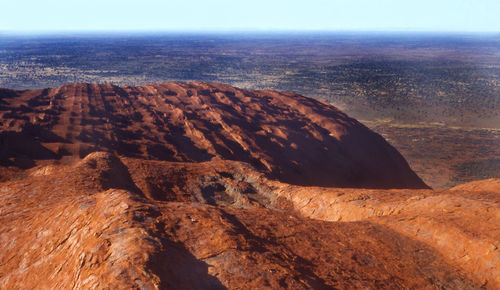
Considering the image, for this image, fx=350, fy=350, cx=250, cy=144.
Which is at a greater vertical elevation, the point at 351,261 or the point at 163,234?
the point at 163,234

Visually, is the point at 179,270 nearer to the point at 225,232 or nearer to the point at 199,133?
the point at 225,232

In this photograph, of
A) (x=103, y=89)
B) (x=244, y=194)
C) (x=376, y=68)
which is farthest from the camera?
(x=376, y=68)

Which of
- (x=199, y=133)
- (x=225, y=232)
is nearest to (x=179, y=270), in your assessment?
(x=225, y=232)

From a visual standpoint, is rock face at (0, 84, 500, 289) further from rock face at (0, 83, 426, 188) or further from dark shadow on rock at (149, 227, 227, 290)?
rock face at (0, 83, 426, 188)

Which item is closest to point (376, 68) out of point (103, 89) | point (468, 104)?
point (468, 104)

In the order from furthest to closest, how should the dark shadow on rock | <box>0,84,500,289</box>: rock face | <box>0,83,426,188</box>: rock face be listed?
<box>0,83,426,188</box>: rock face
<box>0,84,500,289</box>: rock face
the dark shadow on rock

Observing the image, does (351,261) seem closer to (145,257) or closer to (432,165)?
(145,257)

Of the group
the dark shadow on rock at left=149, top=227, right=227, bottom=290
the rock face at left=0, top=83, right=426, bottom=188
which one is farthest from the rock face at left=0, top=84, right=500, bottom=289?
the rock face at left=0, top=83, right=426, bottom=188

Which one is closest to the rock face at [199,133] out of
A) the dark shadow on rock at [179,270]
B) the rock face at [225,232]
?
the rock face at [225,232]

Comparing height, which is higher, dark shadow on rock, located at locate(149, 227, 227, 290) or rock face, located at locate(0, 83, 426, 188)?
dark shadow on rock, located at locate(149, 227, 227, 290)
